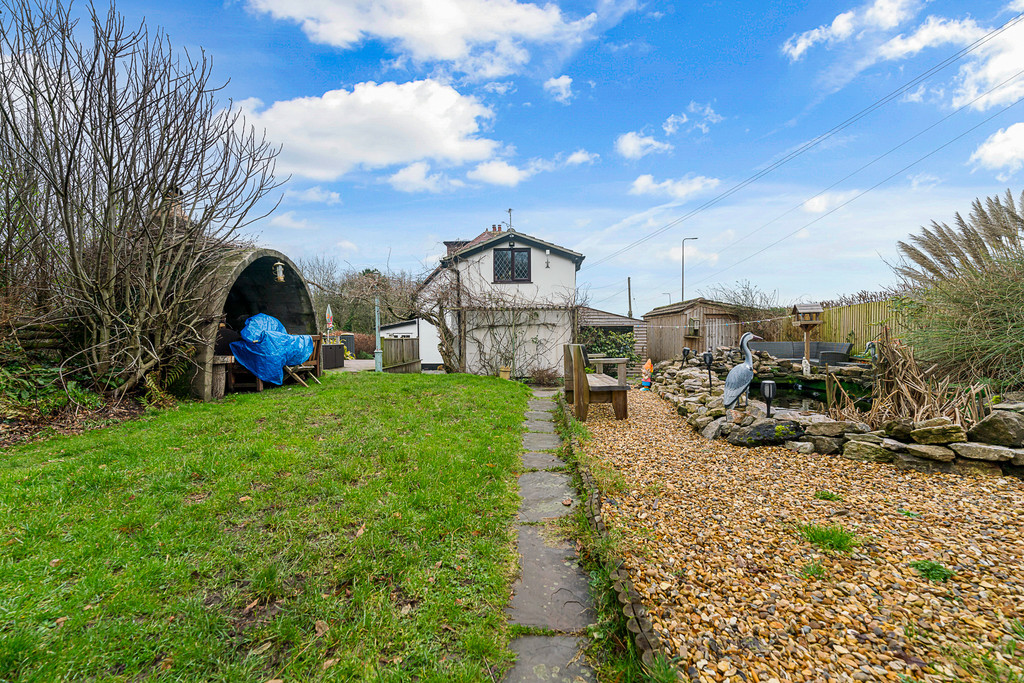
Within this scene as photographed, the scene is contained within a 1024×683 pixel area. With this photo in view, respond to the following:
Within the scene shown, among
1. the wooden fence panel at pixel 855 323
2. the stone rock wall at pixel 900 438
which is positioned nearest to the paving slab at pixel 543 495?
the stone rock wall at pixel 900 438

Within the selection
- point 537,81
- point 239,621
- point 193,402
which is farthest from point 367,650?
point 537,81

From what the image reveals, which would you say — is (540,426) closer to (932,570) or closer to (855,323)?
(932,570)

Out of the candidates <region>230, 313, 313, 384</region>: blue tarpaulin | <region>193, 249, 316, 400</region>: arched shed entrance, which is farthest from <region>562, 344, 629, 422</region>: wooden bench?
<region>193, 249, 316, 400</region>: arched shed entrance

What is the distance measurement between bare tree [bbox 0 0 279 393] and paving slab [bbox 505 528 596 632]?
20.9 feet

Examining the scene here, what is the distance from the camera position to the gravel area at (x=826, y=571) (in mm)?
1751

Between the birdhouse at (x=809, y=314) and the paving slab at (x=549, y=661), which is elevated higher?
the birdhouse at (x=809, y=314)

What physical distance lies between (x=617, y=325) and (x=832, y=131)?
29.1ft

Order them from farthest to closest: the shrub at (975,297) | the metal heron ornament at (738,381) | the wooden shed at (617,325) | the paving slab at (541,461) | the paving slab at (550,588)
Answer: the wooden shed at (617,325), the metal heron ornament at (738,381), the shrub at (975,297), the paving slab at (541,461), the paving slab at (550,588)

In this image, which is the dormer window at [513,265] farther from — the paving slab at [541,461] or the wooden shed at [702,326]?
the paving slab at [541,461]

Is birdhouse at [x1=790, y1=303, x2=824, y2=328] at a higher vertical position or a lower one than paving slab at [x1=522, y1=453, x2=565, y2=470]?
higher

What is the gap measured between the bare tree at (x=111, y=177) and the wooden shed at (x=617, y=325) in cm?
1223

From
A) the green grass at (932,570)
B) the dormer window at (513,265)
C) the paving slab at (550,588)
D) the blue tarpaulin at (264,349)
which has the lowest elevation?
the paving slab at (550,588)

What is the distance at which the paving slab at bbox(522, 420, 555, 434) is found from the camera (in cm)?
579

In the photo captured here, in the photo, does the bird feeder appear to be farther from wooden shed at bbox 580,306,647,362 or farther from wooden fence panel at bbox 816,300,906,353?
wooden shed at bbox 580,306,647,362
